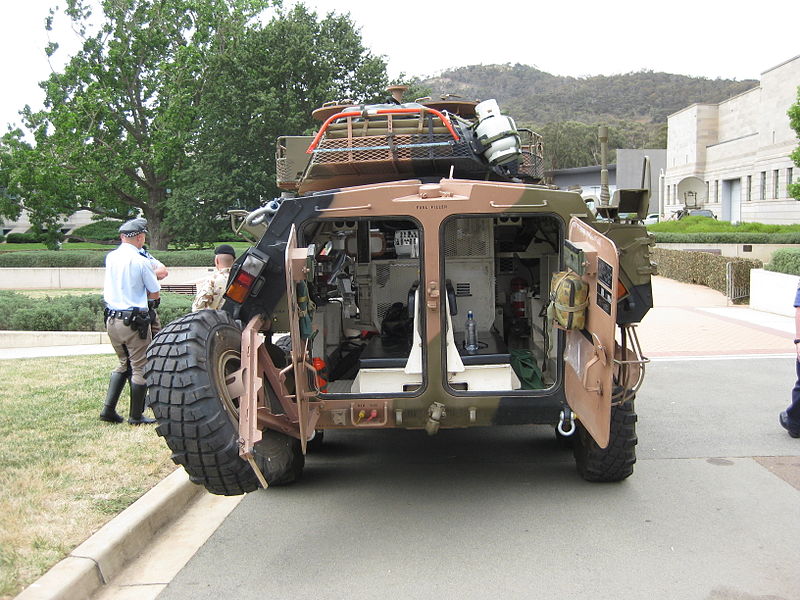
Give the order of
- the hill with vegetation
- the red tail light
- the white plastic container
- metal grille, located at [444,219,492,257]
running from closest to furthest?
the red tail light
the white plastic container
metal grille, located at [444,219,492,257]
the hill with vegetation

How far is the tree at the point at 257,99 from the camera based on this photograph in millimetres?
29453

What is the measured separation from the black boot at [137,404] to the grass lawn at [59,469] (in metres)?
0.09

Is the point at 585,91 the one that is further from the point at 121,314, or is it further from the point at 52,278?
the point at 121,314

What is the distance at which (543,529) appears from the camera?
4.76m

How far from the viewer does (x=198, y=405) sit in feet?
13.2

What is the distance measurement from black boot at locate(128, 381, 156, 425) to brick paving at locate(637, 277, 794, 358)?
22.9 ft

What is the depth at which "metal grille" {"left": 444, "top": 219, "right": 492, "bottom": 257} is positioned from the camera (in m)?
6.07

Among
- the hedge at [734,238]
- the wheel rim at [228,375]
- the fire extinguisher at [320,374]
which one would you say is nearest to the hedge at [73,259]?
the hedge at [734,238]

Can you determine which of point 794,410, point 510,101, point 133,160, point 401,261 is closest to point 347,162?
point 401,261

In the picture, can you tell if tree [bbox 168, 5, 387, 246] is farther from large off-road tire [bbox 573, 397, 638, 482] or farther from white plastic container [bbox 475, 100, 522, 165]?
large off-road tire [bbox 573, 397, 638, 482]

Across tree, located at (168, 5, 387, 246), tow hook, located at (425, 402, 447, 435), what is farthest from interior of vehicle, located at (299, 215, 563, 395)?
tree, located at (168, 5, 387, 246)

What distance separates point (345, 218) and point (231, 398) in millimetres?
1267

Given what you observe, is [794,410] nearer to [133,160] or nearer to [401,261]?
[401,261]

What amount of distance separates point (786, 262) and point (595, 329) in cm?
1237
